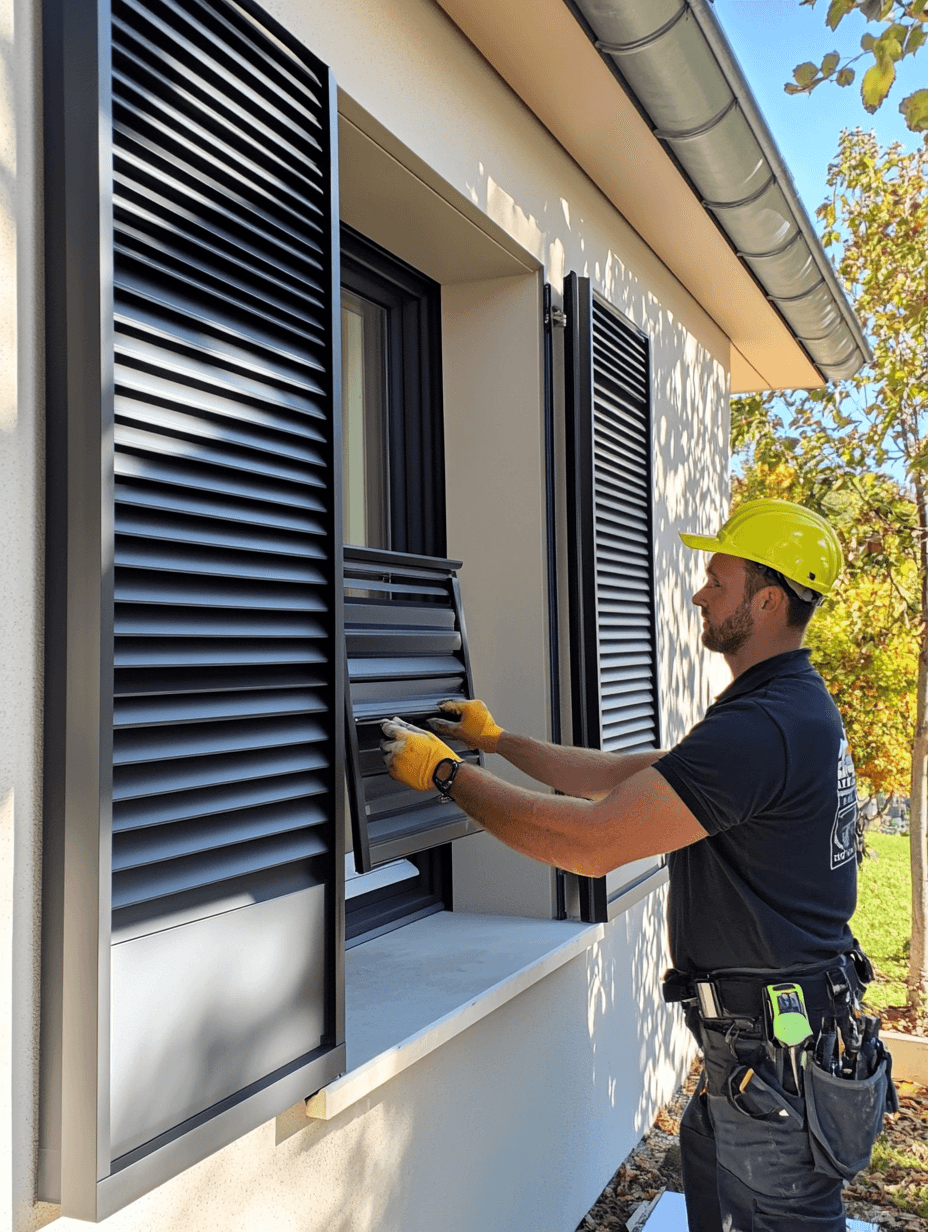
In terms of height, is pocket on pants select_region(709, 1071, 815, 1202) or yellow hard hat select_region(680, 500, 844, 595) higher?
yellow hard hat select_region(680, 500, 844, 595)

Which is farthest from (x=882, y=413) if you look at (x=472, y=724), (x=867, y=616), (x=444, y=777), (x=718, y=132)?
(x=444, y=777)

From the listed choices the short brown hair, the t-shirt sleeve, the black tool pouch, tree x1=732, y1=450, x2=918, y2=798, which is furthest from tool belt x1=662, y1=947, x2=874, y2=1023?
tree x1=732, y1=450, x2=918, y2=798

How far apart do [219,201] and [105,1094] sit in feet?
4.45

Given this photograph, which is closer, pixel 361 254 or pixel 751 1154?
pixel 751 1154

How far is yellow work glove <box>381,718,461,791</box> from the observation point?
238cm

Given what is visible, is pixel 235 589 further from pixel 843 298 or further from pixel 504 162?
pixel 843 298

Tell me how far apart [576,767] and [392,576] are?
0.77 m

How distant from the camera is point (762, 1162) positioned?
2.35m

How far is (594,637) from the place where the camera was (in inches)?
134

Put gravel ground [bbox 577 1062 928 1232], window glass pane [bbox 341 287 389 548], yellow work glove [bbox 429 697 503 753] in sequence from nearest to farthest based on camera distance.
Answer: yellow work glove [bbox 429 697 503 753], window glass pane [bbox 341 287 389 548], gravel ground [bbox 577 1062 928 1232]

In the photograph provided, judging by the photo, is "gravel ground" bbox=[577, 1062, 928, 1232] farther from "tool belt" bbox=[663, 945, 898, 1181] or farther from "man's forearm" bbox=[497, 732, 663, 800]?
"man's forearm" bbox=[497, 732, 663, 800]

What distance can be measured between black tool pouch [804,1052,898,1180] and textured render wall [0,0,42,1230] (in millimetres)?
1643

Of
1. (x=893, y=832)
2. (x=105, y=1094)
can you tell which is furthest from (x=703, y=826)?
(x=893, y=832)

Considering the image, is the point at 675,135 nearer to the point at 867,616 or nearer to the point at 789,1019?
the point at 789,1019
